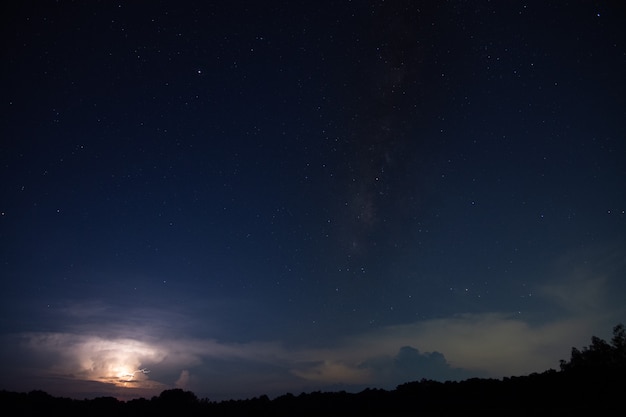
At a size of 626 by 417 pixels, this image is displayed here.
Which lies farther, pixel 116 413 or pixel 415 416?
pixel 116 413

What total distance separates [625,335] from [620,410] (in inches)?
1189

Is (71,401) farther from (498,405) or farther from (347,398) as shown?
(498,405)

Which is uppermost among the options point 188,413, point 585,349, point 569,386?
point 585,349

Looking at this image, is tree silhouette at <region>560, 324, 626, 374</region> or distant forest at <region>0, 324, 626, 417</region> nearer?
distant forest at <region>0, 324, 626, 417</region>

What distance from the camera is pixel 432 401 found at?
86.0 ft

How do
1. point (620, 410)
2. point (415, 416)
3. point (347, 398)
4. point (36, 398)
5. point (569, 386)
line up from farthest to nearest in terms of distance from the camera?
point (36, 398), point (347, 398), point (415, 416), point (569, 386), point (620, 410)

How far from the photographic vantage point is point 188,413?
3291cm

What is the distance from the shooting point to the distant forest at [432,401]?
66.2 feet

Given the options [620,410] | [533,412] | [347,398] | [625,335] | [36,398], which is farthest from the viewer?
[625,335]

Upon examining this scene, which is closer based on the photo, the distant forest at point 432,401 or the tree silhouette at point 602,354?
the distant forest at point 432,401

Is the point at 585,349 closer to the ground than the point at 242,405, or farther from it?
farther from it

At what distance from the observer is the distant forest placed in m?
20.2

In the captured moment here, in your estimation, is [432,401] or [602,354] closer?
[432,401]

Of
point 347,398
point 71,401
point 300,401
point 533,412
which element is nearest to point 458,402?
point 533,412
